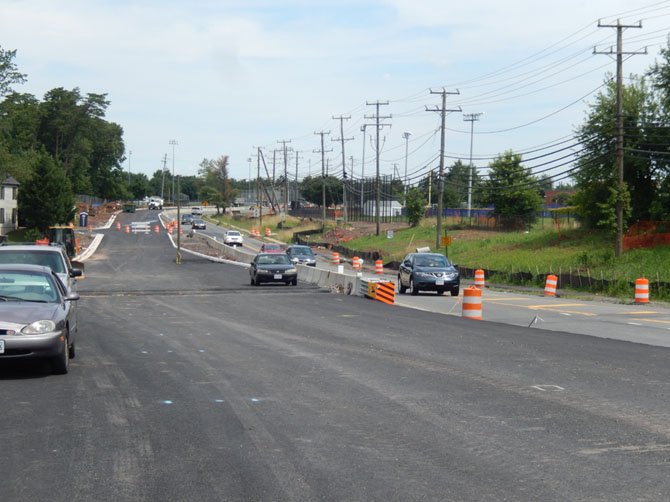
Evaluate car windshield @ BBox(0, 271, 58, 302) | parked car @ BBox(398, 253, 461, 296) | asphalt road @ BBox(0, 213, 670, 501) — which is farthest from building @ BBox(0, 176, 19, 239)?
car windshield @ BBox(0, 271, 58, 302)

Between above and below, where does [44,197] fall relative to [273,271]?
above

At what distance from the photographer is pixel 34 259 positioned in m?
18.0

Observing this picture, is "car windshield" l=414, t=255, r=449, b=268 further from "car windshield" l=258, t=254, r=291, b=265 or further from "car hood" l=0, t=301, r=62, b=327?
"car hood" l=0, t=301, r=62, b=327

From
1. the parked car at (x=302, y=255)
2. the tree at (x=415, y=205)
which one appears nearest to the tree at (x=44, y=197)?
the tree at (x=415, y=205)

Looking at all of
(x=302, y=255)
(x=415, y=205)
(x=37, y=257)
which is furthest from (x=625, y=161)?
(x=37, y=257)

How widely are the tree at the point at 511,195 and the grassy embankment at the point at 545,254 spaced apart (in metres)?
2.31

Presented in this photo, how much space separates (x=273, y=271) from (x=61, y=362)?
29845 millimetres

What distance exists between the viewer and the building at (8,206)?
305 feet

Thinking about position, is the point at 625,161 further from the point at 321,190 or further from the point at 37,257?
the point at 321,190

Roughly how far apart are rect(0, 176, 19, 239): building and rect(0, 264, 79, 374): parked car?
81604mm

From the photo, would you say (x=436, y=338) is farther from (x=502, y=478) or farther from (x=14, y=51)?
(x=14, y=51)

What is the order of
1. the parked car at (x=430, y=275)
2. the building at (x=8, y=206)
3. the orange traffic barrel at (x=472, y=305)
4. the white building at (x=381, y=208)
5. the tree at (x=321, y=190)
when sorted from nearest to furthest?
the orange traffic barrel at (x=472, y=305)
the parked car at (x=430, y=275)
the building at (x=8, y=206)
the white building at (x=381, y=208)
the tree at (x=321, y=190)

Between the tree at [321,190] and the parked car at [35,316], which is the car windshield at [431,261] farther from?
the tree at [321,190]

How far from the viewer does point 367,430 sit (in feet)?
29.3
